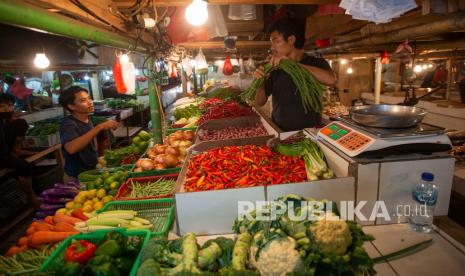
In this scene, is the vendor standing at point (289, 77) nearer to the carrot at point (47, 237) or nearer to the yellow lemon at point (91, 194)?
the yellow lemon at point (91, 194)

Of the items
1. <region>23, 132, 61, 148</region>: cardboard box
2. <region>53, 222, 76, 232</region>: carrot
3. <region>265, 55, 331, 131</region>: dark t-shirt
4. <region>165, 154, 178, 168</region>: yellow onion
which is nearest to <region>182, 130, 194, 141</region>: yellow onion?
<region>165, 154, 178, 168</region>: yellow onion

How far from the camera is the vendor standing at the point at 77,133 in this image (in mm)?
4223

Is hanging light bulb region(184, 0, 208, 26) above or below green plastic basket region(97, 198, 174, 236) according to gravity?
above

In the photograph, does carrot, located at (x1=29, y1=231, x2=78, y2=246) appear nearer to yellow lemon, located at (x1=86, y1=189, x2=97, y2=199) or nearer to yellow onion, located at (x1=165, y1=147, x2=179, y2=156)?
yellow lemon, located at (x1=86, y1=189, x2=97, y2=199)

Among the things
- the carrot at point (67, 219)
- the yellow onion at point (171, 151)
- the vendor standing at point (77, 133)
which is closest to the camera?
the carrot at point (67, 219)

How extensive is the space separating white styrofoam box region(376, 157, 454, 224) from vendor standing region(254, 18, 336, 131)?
5.54ft

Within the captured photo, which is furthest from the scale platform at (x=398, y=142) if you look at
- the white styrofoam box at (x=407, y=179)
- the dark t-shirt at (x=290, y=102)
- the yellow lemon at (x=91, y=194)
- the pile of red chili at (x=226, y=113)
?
the pile of red chili at (x=226, y=113)

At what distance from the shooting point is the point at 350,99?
51.2 feet

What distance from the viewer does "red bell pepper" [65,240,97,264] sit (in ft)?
6.15

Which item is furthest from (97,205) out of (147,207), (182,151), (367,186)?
(367,186)

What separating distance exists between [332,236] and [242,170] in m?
1.32

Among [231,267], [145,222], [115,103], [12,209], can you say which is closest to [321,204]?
[231,267]

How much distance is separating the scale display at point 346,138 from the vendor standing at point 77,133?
3.47m

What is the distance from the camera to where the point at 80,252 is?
191 centimetres
